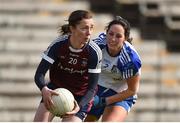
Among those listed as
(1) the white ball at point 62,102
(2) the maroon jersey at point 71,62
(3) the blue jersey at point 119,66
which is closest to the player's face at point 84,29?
(2) the maroon jersey at point 71,62

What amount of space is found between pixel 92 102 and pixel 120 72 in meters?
0.48

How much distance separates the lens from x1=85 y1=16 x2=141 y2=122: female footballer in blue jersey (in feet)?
21.7

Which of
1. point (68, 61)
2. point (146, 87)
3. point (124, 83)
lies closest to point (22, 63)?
point (146, 87)

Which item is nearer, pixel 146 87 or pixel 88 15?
pixel 88 15

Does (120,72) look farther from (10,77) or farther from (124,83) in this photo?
(10,77)

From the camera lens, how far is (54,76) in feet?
20.8

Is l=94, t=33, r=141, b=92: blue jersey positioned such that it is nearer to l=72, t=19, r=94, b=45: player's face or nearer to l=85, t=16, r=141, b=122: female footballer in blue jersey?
l=85, t=16, r=141, b=122: female footballer in blue jersey

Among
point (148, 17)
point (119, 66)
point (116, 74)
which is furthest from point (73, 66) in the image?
point (148, 17)

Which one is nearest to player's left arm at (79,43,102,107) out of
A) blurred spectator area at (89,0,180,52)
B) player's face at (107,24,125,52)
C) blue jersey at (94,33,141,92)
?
player's face at (107,24,125,52)

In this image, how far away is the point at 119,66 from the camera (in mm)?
6895

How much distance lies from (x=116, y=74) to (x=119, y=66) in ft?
0.48

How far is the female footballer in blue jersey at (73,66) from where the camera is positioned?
6004 millimetres

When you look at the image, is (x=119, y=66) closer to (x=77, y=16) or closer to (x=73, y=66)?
(x=73, y=66)

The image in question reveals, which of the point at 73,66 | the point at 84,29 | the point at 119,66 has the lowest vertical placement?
the point at 119,66
